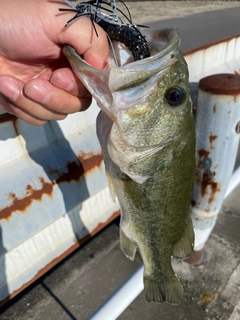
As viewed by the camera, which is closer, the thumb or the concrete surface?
the thumb

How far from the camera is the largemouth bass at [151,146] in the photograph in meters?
1.22

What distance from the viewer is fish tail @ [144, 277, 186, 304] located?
1841 millimetres

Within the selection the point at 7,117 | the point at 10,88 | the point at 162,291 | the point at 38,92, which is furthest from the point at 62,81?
the point at 162,291

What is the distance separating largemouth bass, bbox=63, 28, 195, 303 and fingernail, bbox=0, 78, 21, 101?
312mm

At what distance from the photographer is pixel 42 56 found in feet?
4.54

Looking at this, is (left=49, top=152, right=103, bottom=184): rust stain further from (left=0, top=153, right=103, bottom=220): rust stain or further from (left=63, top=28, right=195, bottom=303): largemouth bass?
(left=63, top=28, right=195, bottom=303): largemouth bass

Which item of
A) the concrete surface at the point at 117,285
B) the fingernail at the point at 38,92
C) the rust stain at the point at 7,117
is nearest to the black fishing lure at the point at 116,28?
the fingernail at the point at 38,92

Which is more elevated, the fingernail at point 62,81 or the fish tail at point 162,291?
the fingernail at point 62,81

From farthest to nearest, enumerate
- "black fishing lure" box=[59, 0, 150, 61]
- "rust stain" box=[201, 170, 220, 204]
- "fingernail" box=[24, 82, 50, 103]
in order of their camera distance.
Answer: "rust stain" box=[201, 170, 220, 204] → "fingernail" box=[24, 82, 50, 103] → "black fishing lure" box=[59, 0, 150, 61]

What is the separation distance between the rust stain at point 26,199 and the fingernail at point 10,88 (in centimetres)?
61

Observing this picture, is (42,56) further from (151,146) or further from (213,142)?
(213,142)

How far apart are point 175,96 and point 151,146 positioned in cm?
25

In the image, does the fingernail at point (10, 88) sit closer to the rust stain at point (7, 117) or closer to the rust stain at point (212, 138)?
the rust stain at point (7, 117)

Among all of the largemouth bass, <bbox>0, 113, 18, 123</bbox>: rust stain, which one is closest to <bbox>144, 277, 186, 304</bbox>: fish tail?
the largemouth bass
